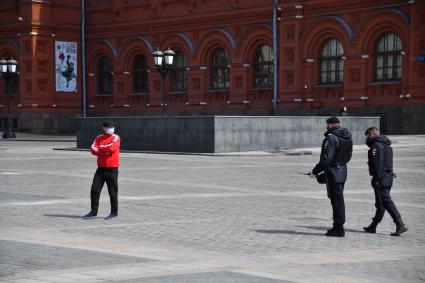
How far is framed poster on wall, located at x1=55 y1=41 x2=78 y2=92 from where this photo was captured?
5303 centimetres

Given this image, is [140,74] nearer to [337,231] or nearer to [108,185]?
[108,185]

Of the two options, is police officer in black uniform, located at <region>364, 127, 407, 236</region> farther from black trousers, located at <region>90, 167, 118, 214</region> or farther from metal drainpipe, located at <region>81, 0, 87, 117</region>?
metal drainpipe, located at <region>81, 0, 87, 117</region>

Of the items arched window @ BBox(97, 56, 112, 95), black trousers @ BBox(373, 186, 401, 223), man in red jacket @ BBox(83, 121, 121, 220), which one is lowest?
black trousers @ BBox(373, 186, 401, 223)

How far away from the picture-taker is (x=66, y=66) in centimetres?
5372

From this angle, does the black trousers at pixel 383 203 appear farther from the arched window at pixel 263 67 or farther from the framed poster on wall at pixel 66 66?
the framed poster on wall at pixel 66 66

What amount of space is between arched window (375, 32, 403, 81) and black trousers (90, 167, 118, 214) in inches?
1137

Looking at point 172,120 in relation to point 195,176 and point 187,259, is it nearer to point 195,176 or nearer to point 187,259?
point 195,176

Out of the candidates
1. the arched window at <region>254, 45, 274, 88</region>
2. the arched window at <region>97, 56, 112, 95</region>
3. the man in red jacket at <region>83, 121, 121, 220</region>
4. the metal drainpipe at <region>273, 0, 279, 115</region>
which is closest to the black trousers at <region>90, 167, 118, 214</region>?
the man in red jacket at <region>83, 121, 121, 220</region>

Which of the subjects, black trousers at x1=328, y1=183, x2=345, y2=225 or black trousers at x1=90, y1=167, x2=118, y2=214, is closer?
black trousers at x1=328, y1=183, x2=345, y2=225

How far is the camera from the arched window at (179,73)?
50.6 metres

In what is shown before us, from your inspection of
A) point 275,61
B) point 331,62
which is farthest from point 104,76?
point 331,62

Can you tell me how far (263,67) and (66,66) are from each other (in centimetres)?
1493

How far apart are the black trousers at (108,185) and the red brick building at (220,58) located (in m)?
27.3

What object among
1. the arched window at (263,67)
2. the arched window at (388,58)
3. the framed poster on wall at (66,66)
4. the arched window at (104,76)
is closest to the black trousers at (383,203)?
the arched window at (388,58)
